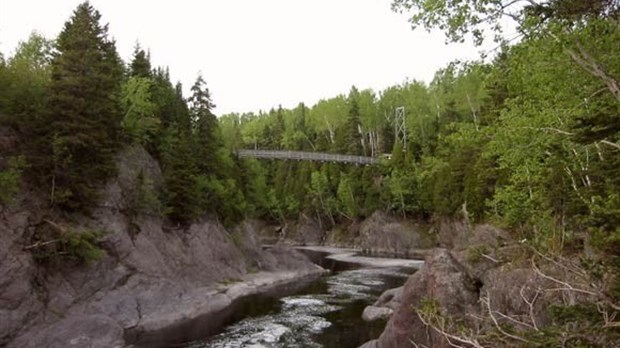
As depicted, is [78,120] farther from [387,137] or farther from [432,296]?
[387,137]

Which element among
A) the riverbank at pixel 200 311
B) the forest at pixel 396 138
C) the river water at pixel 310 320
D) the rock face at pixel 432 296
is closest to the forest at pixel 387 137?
the forest at pixel 396 138

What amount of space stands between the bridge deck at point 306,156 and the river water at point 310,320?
32.1 meters

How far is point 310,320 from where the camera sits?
96.7 feet

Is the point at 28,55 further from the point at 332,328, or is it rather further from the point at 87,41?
the point at 332,328

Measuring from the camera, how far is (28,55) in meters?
39.8

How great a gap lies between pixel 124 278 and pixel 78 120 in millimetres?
9561

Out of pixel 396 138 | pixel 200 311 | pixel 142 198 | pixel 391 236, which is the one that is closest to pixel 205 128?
pixel 142 198

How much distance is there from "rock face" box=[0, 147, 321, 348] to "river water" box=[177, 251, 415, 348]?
3138mm

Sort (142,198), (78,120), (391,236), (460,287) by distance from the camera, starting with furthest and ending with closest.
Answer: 1. (391,236)
2. (142,198)
3. (78,120)
4. (460,287)

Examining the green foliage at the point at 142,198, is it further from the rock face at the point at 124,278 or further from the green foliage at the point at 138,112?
the green foliage at the point at 138,112

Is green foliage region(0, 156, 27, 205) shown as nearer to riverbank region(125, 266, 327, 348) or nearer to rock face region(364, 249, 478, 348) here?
riverbank region(125, 266, 327, 348)

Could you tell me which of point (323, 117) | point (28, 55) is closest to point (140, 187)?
point (28, 55)

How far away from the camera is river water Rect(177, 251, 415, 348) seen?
25.0 meters

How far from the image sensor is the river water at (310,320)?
25.0 metres
